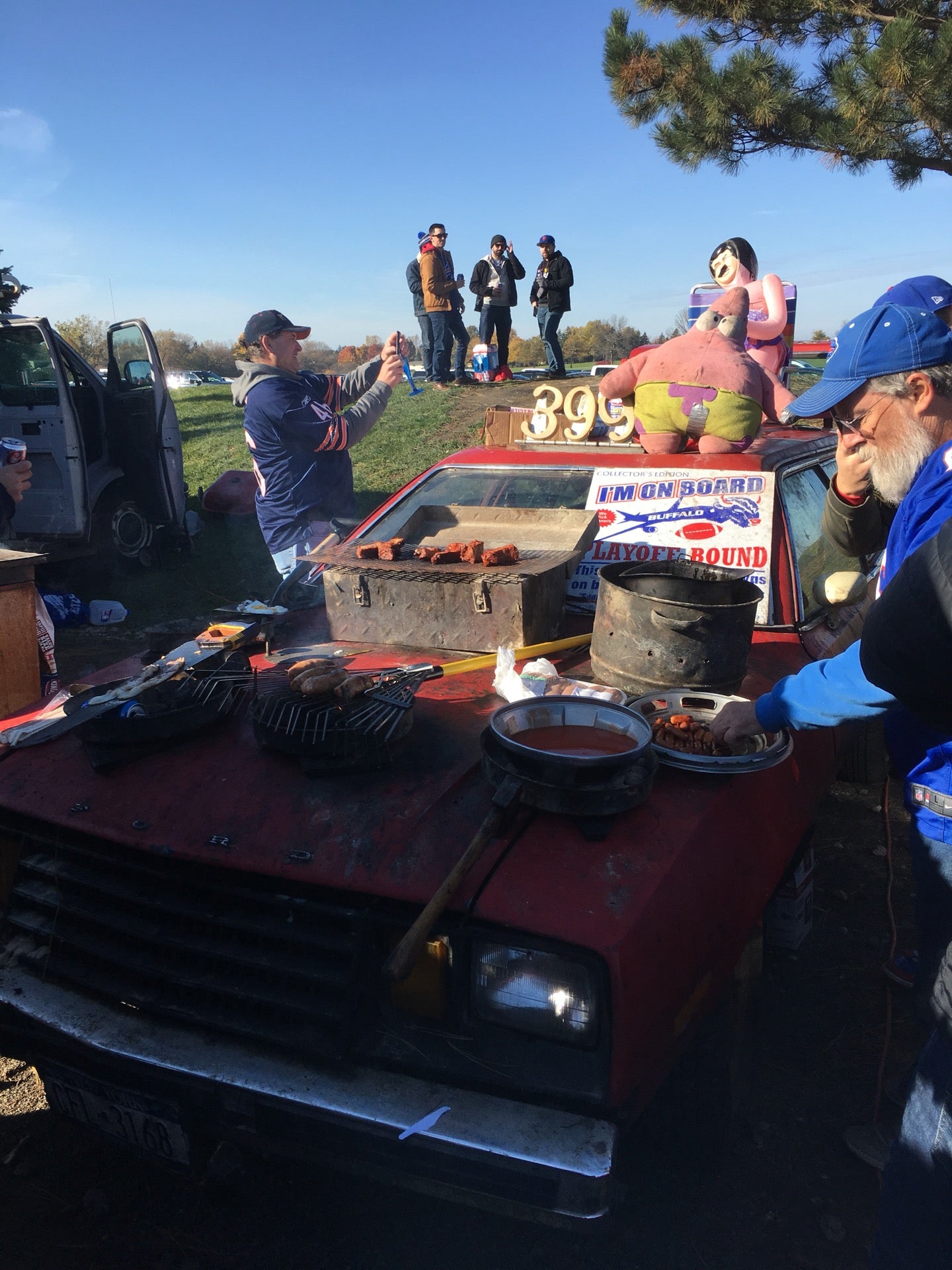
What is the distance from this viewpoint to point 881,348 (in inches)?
78.8

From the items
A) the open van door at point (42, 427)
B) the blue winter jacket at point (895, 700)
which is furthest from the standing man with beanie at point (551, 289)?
the blue winter jacket at point (895, 700)

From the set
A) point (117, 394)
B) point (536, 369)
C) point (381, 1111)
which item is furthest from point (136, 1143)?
point (536, 369)

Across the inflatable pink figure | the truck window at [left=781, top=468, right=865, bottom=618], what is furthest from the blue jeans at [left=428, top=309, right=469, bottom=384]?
the truck window at [left=781, top=468, right=865, bottom=618]

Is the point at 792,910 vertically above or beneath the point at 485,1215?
above

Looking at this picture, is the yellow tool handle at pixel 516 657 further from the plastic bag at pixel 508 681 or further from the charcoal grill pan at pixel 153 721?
the charcoal grill pan at pixel 153 721

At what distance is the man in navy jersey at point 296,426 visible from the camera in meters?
4.66

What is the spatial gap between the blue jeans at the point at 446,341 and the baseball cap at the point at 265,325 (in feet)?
31.7

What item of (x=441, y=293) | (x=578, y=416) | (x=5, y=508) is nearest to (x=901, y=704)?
(x=578, y=416)

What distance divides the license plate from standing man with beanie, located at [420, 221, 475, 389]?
1305 centimetres

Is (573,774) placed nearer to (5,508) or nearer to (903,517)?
(903,517)

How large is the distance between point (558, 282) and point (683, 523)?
1182 cm

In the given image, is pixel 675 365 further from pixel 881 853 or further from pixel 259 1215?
pixel 259 1215

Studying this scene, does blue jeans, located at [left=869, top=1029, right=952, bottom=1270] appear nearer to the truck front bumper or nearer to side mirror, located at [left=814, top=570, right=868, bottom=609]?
the truck front bumper

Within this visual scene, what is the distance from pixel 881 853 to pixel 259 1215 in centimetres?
315
